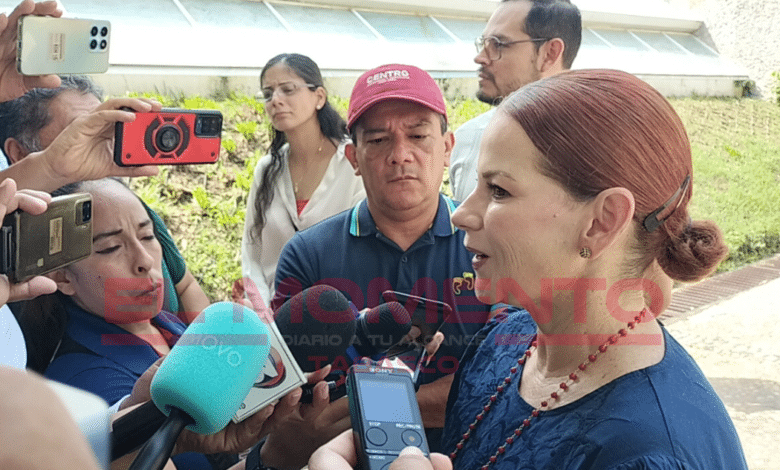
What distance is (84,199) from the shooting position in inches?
71.5

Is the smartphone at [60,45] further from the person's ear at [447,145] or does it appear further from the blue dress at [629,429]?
the blue dress at [629,429]

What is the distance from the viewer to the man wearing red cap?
240 cm

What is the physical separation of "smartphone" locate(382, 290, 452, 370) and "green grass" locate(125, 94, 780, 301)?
120 inches

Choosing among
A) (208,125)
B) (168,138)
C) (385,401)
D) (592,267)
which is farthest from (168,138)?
(592,267)

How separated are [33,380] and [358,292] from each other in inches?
76.5

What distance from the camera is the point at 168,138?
2201 mm

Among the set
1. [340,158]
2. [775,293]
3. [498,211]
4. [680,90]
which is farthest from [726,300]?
[680,90]

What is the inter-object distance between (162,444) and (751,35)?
12.6 meters

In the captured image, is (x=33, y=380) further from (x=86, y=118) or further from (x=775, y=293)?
(x=775, y=293)

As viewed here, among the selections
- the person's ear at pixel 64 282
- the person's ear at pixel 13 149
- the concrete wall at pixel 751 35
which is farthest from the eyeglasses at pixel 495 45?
the concrete wall at pixel 751 35

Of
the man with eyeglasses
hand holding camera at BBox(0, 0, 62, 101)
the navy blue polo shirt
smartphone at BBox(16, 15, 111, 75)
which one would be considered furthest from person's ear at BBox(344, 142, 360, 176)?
the man with eyeglasses

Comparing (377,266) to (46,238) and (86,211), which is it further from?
(46,238)

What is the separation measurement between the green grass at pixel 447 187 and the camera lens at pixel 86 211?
3.18 m

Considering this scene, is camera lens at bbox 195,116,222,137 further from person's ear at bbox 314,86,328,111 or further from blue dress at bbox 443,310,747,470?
person's ear at bbox 314,86,328,111
